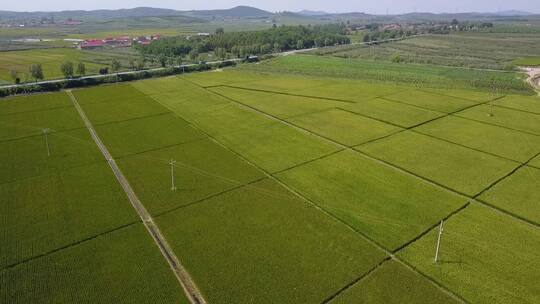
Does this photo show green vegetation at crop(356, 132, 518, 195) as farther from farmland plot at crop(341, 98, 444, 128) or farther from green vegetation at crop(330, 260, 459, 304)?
green vegetation at crop(330, 260, 459, 304)

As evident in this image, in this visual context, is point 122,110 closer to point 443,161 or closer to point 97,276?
point 97,276

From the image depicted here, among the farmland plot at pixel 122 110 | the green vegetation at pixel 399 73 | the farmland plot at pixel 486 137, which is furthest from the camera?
the green vegetation at pixel 399 73

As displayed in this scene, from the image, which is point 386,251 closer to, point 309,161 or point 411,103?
point 309,161

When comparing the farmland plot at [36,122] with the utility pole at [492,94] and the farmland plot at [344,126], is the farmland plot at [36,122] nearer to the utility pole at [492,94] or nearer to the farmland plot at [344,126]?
the farmland plot at [344,126]

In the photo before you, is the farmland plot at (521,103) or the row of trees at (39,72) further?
the row of trees at (39,72)

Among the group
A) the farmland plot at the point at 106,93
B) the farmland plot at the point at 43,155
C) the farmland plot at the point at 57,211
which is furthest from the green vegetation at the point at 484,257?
the farmland plot at the point at 106,93

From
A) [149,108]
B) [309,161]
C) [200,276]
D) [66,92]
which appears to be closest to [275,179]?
[309,161]
